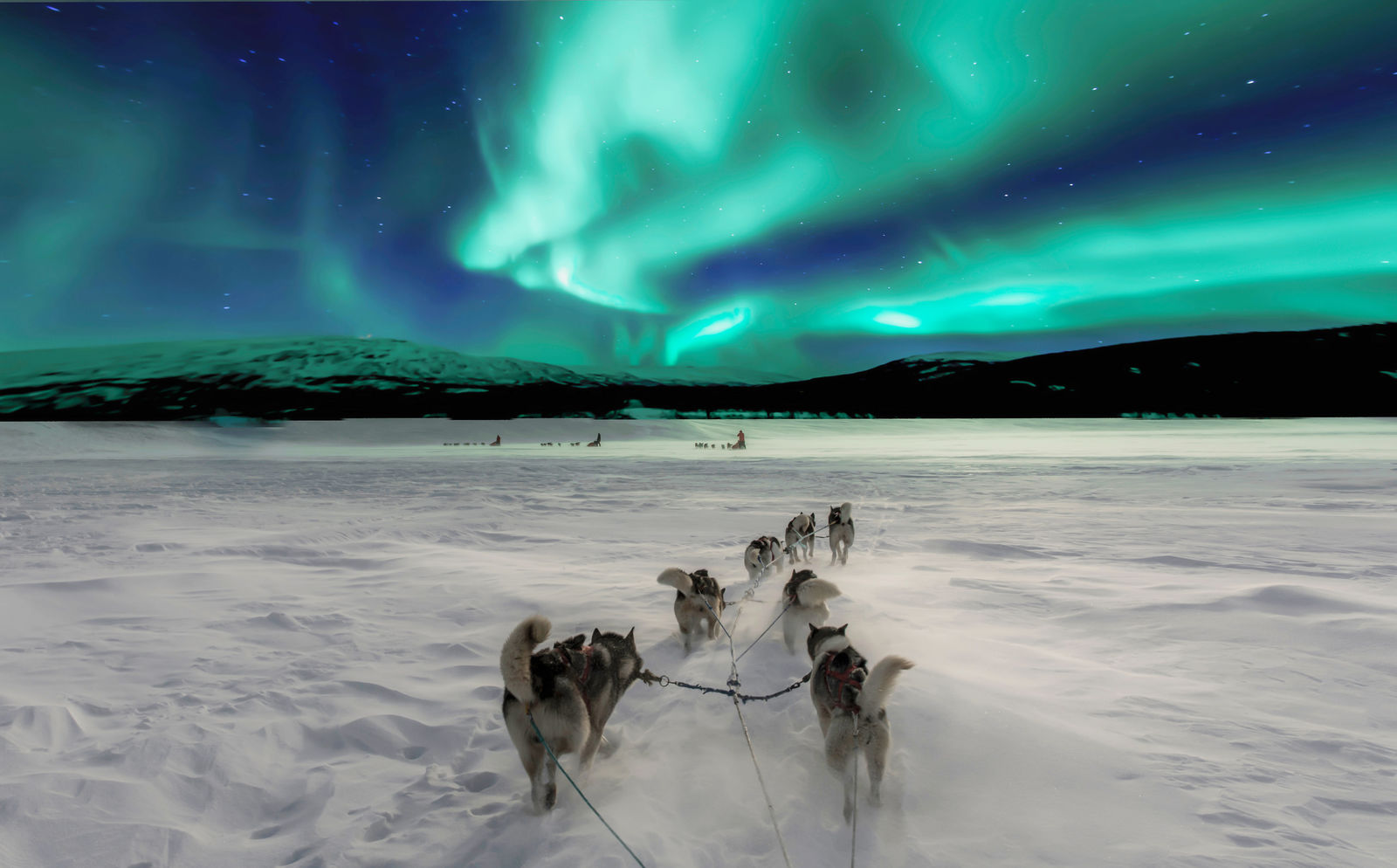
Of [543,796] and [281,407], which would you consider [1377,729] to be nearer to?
[543,796]

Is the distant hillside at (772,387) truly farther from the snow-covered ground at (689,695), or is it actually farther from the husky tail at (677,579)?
the husky tail at (677,579)

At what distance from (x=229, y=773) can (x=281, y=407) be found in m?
92.8

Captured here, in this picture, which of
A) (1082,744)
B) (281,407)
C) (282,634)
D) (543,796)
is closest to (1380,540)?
(1082,744)

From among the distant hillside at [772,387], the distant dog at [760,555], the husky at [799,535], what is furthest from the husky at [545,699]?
the distant hillside at [772,387]

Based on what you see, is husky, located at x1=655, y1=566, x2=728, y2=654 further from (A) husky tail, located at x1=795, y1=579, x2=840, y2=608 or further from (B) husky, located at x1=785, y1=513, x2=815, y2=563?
(B) husky, located at x1=785, y1=513, x2=815, y2=563

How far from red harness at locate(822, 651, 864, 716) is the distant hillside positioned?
70644mm

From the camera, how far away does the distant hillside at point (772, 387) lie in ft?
258

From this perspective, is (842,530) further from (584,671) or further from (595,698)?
(584,671)

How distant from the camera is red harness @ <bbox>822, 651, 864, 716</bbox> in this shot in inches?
102

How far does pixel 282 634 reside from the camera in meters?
5.09

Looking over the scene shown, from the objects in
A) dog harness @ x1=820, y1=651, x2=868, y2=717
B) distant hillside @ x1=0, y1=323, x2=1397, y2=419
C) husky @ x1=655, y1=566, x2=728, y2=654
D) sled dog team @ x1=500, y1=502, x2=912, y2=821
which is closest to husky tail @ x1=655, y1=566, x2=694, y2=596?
husky @ x1=655, y1=566, x2=728, y2=654

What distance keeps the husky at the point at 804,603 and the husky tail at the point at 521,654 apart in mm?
2003

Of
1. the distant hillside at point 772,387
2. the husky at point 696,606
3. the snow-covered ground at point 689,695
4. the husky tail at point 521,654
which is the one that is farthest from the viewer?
the distant hillside at point 772,387

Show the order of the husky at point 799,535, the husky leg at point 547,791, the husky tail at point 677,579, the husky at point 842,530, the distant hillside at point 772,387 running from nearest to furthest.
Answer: the husky leg at point 547,791 < the husky tail at point 677,579 < the husky at point 842,530 < the husky at point 799,535 < the distant hillside at point 772,387
